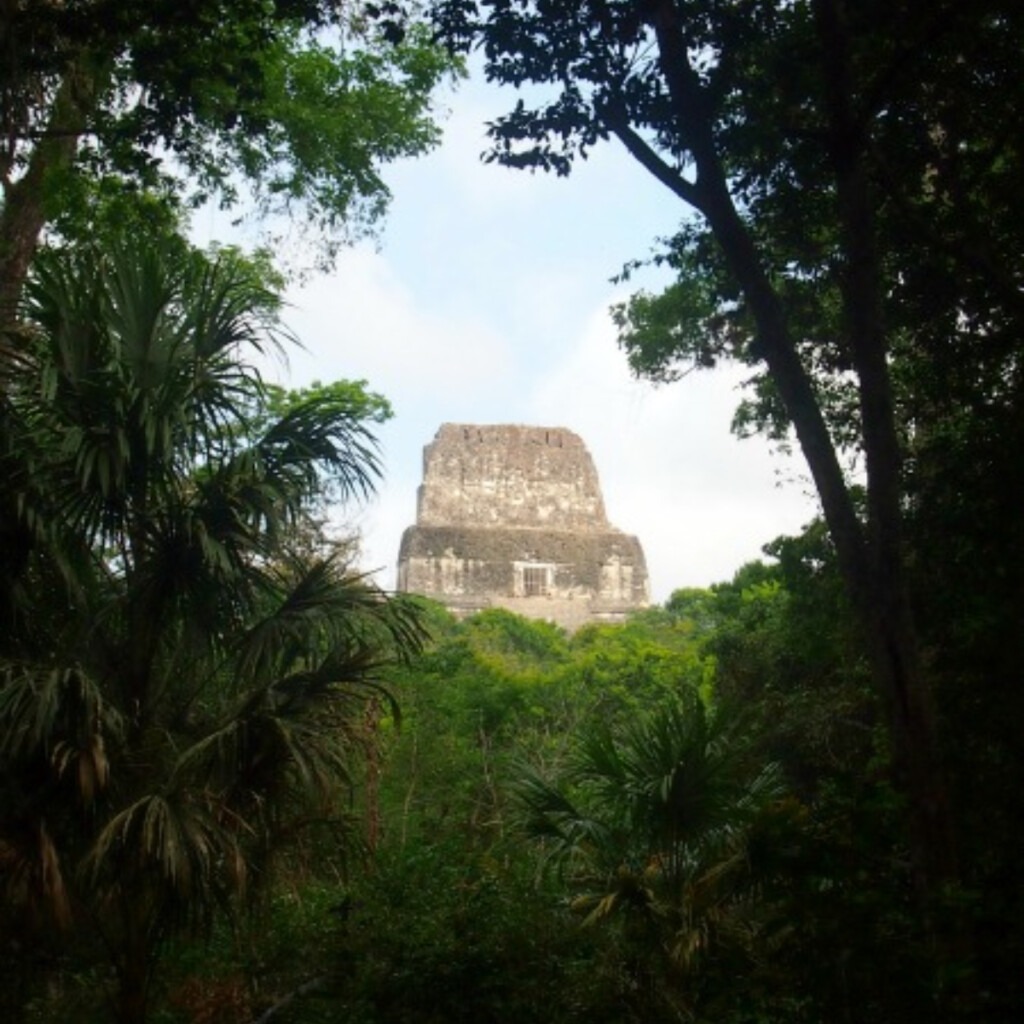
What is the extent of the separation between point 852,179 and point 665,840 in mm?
3315

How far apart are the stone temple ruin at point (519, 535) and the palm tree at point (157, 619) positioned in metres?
29.3

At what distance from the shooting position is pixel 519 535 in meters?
38.1

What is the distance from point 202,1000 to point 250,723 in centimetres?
212

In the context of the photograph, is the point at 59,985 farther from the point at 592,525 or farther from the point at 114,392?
the point at 592,525

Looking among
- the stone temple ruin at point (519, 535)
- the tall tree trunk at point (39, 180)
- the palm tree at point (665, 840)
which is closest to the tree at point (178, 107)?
the tall tree trunk at point (39, 180)

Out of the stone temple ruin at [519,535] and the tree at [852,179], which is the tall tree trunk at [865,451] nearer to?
the tree at [852,179]

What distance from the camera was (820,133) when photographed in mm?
5016

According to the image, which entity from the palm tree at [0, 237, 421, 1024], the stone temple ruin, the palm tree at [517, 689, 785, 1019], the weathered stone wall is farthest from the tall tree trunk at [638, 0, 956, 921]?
the weathered stone wall

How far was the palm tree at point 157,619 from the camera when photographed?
506cm

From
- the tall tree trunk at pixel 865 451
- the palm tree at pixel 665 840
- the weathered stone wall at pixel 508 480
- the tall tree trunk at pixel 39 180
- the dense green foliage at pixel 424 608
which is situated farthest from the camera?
the weathered stone wall at pixel 508 480

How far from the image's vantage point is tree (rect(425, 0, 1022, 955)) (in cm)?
473

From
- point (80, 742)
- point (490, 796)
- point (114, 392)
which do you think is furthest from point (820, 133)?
point (490, 796)

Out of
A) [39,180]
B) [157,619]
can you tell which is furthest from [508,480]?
[157,619]

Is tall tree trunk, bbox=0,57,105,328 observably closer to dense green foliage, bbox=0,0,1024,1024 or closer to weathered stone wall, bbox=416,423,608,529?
dense green foliage, bbox=0,0,1024,1024
